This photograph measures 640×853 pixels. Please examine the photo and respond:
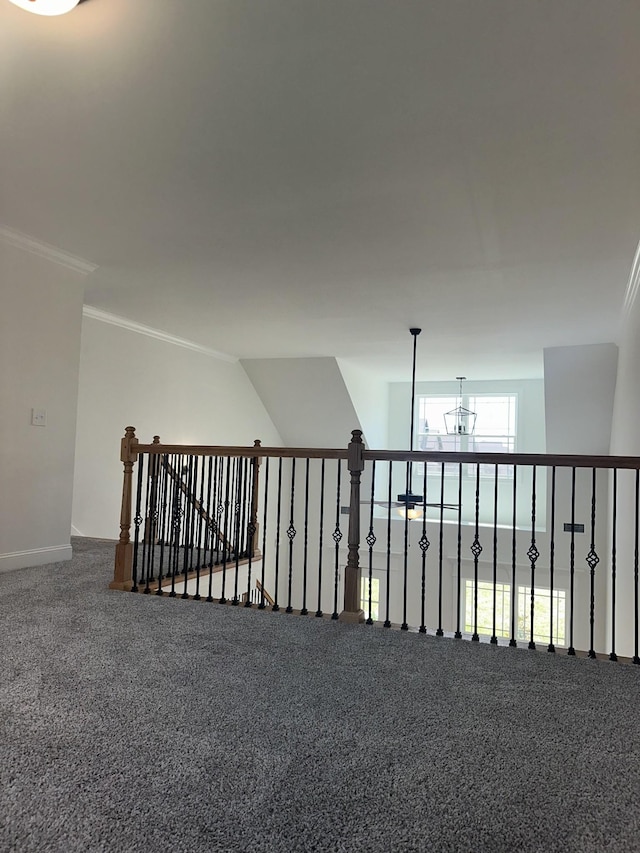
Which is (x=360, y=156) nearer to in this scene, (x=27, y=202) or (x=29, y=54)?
(x=29, y=54)

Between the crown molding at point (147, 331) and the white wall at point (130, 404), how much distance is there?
5cm

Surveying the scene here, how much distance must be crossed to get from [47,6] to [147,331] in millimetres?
5031

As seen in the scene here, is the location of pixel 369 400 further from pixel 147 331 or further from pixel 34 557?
pixel 34 557

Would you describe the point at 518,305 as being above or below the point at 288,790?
above

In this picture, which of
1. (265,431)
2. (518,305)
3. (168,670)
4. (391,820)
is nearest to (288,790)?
(391,820)

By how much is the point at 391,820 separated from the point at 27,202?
366 cm

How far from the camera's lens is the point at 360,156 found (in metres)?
2.77

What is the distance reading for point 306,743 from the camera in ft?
5.92

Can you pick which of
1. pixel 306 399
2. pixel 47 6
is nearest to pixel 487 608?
pixel 306 399

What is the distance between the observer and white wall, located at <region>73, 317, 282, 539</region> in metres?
5.95

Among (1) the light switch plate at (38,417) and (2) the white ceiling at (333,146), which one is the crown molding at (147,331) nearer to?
(2) the white ceiling at (333,146)

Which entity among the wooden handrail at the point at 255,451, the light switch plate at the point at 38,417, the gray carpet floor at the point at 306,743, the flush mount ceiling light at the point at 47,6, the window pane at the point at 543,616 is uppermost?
the flush mount ceiling light at the point at 47,6

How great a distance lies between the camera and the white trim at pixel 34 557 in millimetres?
3996

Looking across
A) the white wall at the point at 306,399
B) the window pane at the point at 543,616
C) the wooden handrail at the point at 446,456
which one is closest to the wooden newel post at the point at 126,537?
the wooden handrail at the point at 446,456
